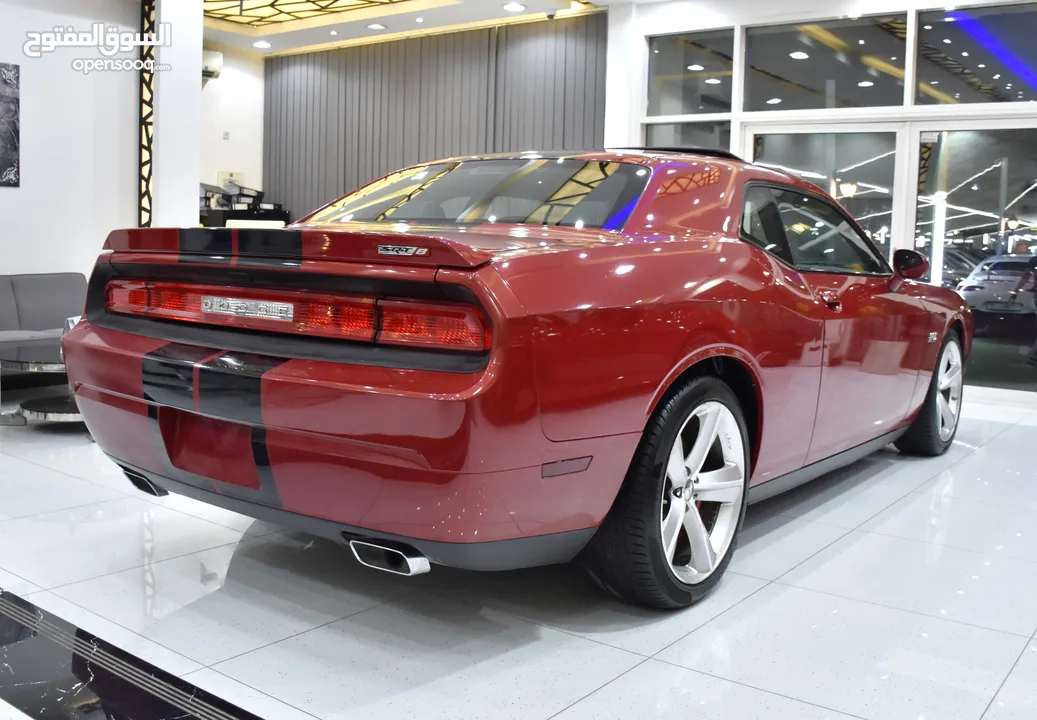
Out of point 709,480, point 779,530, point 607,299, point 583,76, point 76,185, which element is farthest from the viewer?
point 583,76

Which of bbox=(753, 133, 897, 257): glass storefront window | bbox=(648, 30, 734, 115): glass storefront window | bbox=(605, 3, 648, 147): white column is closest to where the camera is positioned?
bbox=(753, 133, 897, 257): glass storefront window

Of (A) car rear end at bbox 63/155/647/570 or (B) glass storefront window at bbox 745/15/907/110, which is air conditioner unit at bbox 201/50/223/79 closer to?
(B) glass storefront window at bbox 745/15/907/110

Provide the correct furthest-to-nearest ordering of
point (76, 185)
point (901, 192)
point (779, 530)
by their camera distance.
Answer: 1. point (901, 192)
2. point (76, 185)
3. point (779, 530)

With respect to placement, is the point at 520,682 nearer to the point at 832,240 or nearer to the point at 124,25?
the point at 832,240

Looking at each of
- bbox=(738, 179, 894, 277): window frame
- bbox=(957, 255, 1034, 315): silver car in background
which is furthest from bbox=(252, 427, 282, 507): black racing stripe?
bbox=(957, 255, 1034, 315): silver car in background

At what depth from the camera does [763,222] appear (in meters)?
2.80

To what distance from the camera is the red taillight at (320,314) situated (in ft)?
6.02

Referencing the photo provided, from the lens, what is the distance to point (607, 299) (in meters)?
2.03

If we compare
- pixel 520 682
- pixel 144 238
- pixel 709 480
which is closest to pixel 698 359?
pixel 709 480

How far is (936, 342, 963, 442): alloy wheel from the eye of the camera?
13.8 feet

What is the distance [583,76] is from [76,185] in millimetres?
4641

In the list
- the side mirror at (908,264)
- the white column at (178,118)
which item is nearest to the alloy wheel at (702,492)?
the side mirror at (908,264)

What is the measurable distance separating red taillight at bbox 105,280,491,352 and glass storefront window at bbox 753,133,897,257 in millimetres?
6346

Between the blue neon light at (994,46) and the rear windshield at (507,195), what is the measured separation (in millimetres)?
5806
